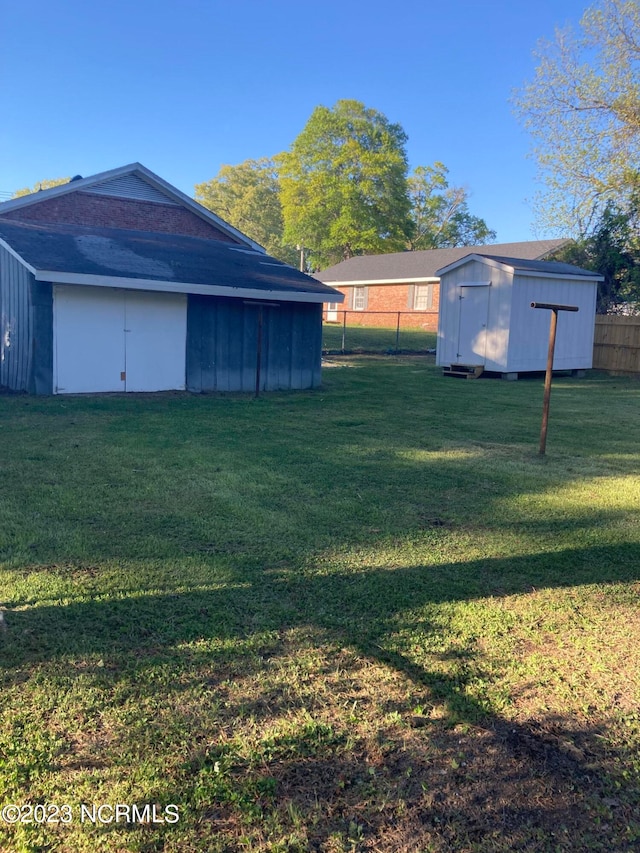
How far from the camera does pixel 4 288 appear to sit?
12688 mm

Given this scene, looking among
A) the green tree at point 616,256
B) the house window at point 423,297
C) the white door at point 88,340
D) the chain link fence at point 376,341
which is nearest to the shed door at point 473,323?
the chain link fence at point 376,341

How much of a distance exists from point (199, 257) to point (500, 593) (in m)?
12.5

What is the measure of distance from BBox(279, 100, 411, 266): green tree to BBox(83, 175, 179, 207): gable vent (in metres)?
31.5

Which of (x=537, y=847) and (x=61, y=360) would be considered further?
(x=61, y=360)

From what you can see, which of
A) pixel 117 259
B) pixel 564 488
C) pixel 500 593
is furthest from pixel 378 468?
pixel 117 259

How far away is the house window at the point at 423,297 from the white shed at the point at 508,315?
57.6 ft

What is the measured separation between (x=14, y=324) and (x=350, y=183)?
38.6 metres

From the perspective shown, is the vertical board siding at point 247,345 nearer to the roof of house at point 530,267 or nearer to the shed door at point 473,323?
the shed door at point 473,323

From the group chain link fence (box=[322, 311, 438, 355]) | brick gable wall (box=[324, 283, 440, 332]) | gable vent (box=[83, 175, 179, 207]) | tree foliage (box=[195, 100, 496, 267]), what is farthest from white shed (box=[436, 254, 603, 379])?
tree foliage (box=[195, 100, 496, 267])

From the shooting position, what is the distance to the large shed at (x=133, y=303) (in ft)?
38.4

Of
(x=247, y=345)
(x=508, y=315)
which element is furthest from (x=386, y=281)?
(x=247, y=345)

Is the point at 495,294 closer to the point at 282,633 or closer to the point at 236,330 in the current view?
the point at 236,330

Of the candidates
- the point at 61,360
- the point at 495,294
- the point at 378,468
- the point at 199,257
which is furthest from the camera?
the point at 495,294

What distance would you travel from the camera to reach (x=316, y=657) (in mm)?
3203
